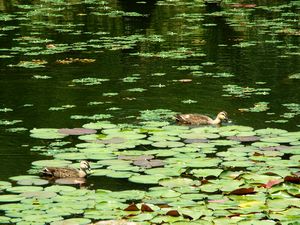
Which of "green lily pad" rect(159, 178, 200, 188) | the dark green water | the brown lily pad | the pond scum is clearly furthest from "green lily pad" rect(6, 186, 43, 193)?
the brown lily pad

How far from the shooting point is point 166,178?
336 inches

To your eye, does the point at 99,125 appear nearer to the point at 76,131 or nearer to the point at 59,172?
the point at 76,131

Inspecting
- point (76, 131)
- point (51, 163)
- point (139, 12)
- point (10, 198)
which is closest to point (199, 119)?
point (76, 131)

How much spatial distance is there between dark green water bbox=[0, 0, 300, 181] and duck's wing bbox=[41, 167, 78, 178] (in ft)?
1.19

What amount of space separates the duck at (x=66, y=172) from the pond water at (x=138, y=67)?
0.27 m

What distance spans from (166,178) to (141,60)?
6987 mm

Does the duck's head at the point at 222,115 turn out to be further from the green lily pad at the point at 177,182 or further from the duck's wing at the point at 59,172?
the duck's wing at the point at 59,172

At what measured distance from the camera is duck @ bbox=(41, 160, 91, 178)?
28.6ft

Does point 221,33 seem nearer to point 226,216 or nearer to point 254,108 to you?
point 254,108

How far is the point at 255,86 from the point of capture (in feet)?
43.2

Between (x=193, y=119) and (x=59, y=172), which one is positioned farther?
(x=193, y=119)

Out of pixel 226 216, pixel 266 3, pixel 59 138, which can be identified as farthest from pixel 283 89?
pixel 266 3

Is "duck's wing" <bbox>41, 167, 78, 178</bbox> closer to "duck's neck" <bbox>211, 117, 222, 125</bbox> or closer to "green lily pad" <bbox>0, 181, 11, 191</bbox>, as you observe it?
"green lily pad" <bbox>0, 181, 11, 191</bbox>

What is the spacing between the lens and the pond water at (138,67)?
11.3 metres
